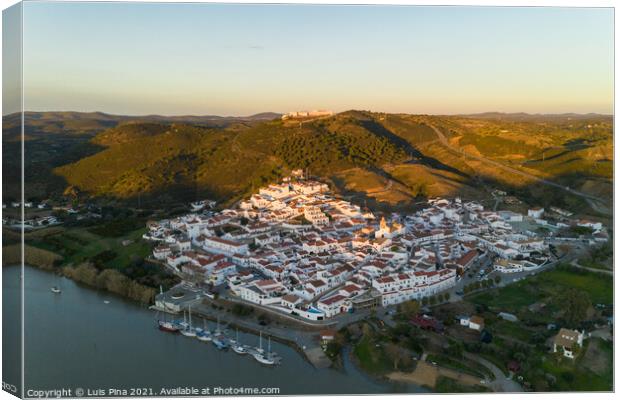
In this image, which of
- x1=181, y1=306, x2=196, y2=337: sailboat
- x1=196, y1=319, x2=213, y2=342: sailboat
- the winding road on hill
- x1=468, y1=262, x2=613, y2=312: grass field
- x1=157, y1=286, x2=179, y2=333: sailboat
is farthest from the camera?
the winding road on hill

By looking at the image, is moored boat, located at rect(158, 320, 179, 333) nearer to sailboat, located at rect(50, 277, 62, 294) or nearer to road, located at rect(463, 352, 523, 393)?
sailboat, located at rect(50, 277, 62, 294)

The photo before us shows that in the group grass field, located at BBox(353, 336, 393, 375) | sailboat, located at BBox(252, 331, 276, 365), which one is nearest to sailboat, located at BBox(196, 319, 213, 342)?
sailboat, located at BBox(252, 331, 276, 365)

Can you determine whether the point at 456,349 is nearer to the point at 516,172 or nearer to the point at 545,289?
the point at 545,289

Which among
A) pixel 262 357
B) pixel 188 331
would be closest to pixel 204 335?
pixel 188 331

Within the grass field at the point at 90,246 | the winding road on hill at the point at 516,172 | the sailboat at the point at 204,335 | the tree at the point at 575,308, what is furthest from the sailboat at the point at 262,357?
the winding road on hill at the point at 516,172

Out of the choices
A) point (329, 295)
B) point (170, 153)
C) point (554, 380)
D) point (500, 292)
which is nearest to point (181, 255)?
point (329, 295)

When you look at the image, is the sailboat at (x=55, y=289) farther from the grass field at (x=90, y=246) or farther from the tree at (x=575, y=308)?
the tree at (x=575, y=308)
